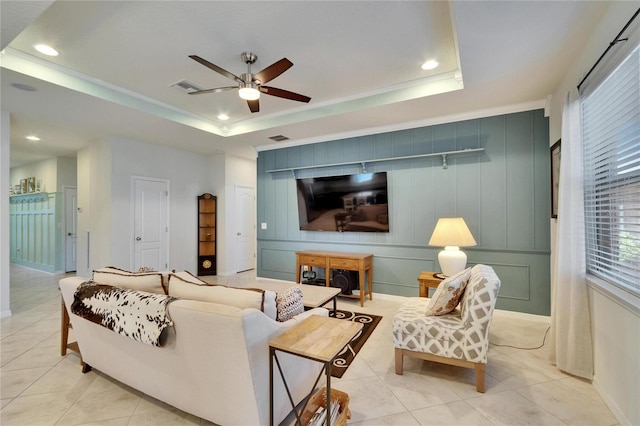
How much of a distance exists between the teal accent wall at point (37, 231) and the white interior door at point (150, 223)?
2900 millimetres

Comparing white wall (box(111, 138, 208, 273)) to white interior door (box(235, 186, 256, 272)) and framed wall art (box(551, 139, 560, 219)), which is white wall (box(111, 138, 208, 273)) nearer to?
white interior door (box(235, 186, 256, 272))

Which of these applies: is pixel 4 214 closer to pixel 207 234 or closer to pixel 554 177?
pixel 207 234

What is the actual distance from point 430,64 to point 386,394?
301 centimetres

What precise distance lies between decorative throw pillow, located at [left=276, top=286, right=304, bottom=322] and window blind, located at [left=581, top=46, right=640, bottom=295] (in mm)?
1959

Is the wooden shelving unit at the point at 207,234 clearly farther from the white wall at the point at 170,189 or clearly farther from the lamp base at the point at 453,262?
the lamp base at the point at 453,262

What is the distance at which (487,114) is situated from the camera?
3.61m

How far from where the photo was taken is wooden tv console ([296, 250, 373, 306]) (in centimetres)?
401

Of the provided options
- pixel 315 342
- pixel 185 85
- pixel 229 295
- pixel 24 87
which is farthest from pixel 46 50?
pixel 315 342

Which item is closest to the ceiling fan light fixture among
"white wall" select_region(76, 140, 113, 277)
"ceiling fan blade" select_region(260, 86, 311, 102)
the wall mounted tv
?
"ceiling fan blade" select_region(260, 86, 311, 102)

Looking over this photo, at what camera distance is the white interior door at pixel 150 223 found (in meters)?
5.01

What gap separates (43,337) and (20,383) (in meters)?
1.01

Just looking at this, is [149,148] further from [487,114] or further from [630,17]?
[630,17]

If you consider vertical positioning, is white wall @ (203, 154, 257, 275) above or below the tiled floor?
above

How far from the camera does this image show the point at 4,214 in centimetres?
357
